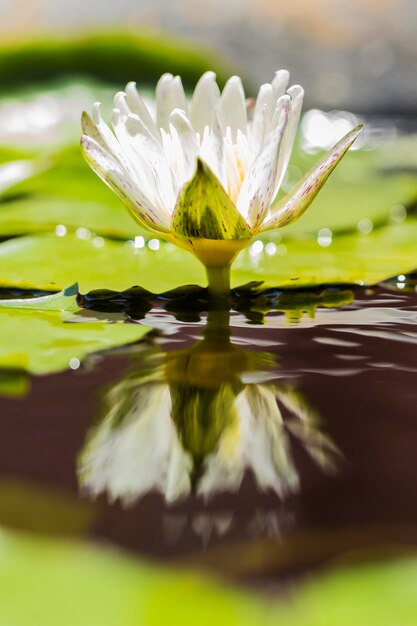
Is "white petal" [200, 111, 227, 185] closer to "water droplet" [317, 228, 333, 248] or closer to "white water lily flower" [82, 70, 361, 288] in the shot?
"white water lily flower" [82, 70, 361, 288]

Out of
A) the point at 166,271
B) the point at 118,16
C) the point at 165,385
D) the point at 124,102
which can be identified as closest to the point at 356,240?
the point at 166,271

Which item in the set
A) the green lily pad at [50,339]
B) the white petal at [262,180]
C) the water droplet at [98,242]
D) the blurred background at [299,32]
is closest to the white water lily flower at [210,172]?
the white petal at [262,180]

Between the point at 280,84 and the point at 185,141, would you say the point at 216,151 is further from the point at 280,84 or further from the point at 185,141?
the point at 280,84

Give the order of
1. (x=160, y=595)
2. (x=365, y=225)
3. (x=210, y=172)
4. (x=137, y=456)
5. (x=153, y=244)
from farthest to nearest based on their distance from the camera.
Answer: (x=365, y=225), (x=153, y=244), (x=210, y=172), (x=137, y=456), (x=160, y=595)

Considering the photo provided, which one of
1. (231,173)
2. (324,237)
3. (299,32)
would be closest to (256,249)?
(324,237)

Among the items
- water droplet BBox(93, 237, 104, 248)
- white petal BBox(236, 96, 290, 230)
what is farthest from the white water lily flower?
water droplet BBox(93, 237, 104, 248)

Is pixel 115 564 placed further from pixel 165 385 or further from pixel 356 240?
pixel 356 240

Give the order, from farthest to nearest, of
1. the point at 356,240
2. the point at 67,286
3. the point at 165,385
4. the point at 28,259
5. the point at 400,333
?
the point at 356,240, the point at 28,259, the point at 67,286, the point at 400,333, the point at 165,385
